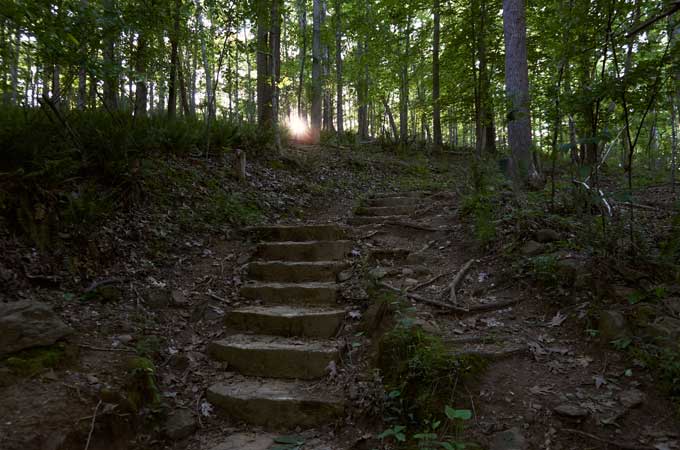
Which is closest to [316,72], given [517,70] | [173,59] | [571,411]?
[173,59]

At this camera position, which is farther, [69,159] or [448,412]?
[69,159]

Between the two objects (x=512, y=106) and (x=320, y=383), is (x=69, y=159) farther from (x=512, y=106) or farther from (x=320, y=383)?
(x=512, y=106)

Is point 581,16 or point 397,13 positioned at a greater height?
point 397,13

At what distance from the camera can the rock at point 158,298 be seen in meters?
4.46

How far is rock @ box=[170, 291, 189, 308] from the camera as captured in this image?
4.61 meters

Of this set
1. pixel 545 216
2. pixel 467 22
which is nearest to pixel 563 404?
Answer: pixel 545 216

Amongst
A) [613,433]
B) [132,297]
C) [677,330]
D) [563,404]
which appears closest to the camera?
[613,433]

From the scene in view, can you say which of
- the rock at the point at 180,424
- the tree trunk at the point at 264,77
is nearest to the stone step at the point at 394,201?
the tree trunk at the point at 264,77

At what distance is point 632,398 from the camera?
257 cm

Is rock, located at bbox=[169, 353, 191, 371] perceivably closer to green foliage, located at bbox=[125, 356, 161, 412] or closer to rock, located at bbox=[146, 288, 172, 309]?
green foliage, located at bbox=[125, 356, 161, 412]

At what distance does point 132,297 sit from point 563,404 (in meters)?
4.21

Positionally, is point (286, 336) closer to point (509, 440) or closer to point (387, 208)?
point (509, 440)

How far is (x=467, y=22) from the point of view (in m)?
11.0

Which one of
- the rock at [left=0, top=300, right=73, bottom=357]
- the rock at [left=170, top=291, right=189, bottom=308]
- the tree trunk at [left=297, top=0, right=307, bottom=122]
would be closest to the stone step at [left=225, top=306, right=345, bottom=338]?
the rock at [left=170, top=291, right=189, bottom=308]
